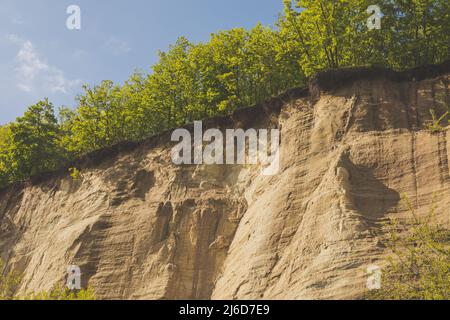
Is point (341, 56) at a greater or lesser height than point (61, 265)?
greater

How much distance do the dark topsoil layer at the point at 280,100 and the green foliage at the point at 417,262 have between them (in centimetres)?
739

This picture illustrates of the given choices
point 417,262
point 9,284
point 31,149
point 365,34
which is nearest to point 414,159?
point 417,262

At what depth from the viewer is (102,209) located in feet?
107

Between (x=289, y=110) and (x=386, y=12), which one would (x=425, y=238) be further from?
A: (x=386, y=12)

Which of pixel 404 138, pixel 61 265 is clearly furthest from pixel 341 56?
pixel 61 265

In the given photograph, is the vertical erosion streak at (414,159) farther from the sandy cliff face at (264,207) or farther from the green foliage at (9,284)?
the green foliage at (9,284)

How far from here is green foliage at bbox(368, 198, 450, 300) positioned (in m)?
21.3

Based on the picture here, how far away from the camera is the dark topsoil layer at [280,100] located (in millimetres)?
29906

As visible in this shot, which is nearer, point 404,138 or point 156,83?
point 404,138

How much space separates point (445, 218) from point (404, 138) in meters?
4.21

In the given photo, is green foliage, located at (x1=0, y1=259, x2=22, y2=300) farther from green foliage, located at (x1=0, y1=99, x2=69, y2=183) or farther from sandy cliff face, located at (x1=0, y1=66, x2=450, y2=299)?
green foliage, located at (x1=0, y1=99, x2=69, y2=183)

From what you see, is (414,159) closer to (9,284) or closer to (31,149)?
(9,284)

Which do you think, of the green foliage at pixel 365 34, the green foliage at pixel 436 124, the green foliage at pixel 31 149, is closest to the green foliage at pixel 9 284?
the green foliage at pixel 31 149

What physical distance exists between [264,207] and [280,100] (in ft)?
20.1
